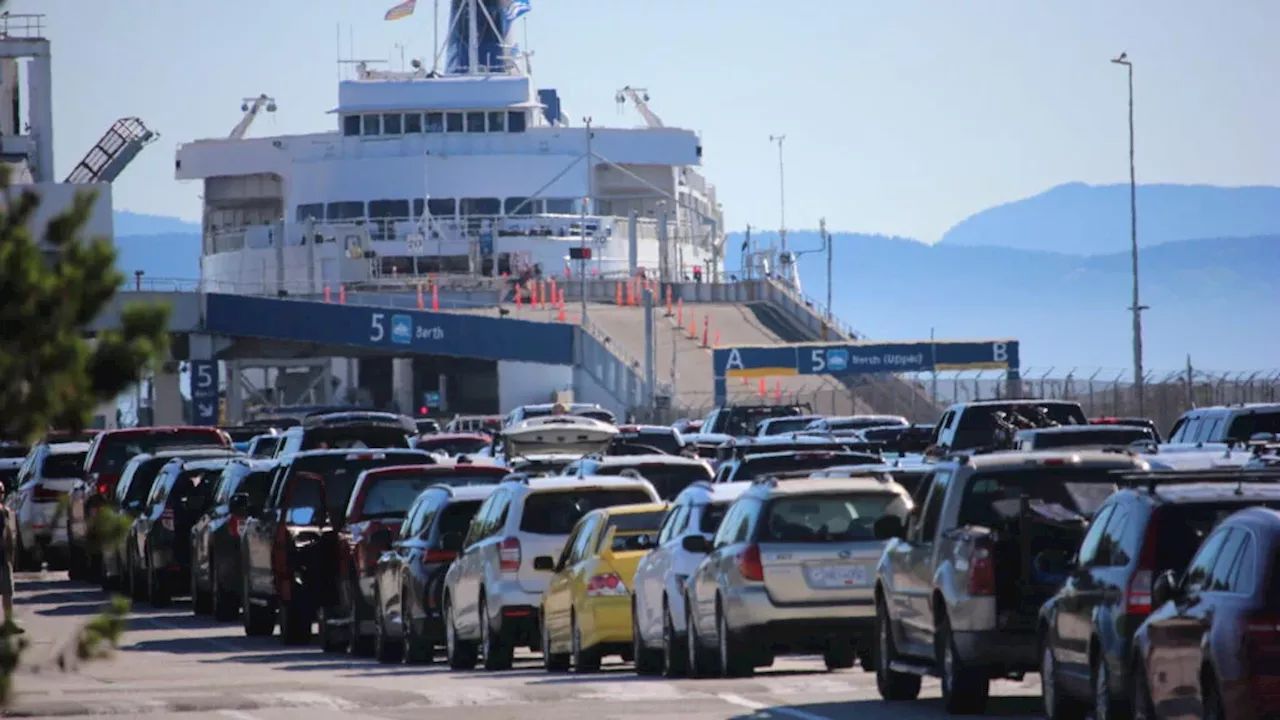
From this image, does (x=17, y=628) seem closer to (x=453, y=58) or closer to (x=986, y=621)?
(x=986, y=621)

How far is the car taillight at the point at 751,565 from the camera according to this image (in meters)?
17.8

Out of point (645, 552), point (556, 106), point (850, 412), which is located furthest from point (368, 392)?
point (645, 552)

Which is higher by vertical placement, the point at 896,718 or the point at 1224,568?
the point at 1224,568

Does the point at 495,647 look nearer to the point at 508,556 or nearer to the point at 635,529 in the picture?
the point at 508,556

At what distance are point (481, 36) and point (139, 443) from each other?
3113 inches

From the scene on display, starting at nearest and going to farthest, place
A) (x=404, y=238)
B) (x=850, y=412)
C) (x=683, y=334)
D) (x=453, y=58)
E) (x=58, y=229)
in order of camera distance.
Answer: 1. (x=58, y=229)
2. (x=850, y=412)
3. (x=683, y=334)
4. (x=404, y=238)
5. (x=453, y=58)

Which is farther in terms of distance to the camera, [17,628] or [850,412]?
[850,412]

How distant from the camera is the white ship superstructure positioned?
10194 cm

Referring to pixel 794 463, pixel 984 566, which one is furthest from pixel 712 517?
pixel 794 463

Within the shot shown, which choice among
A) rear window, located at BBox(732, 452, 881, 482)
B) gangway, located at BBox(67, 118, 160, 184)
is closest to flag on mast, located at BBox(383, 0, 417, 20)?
gangway, located at BBox(67, 118, 160, 184)

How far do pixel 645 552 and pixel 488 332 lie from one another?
55027mm

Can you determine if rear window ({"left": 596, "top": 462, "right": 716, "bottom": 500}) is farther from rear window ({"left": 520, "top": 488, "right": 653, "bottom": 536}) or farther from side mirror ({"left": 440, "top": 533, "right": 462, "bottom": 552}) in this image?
rear window ({"left": 520, "top": 488, "right": 653, "bottom": 536})

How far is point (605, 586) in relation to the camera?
794 inches

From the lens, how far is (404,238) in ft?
343
